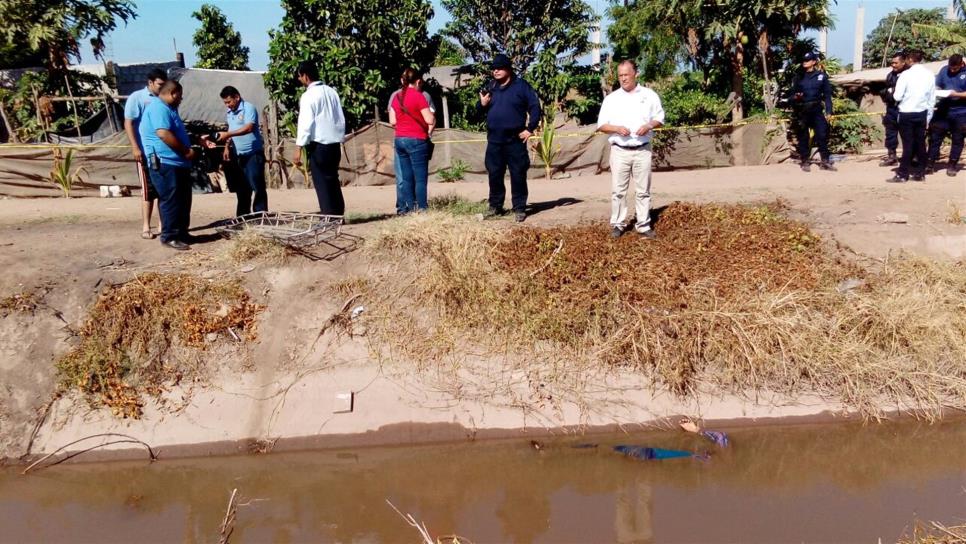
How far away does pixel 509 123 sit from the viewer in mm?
7074

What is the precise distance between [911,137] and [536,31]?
932 centimetres

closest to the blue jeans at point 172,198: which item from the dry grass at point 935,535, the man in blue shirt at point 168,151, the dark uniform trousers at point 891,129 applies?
the man in blue shirt at point 168,151

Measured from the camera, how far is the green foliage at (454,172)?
12500 mm

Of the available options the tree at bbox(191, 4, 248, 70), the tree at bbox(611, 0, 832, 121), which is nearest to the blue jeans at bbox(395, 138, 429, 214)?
the tree at bbox(611, 0, 832, 121)

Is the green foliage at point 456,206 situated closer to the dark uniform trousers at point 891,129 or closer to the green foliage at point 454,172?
the green foliage at point 454,172

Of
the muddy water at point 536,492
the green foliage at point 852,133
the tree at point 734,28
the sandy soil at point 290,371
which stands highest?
the tree at point 734,28

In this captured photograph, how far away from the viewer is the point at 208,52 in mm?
22969

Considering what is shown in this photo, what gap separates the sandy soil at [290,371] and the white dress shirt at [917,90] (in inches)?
61.9

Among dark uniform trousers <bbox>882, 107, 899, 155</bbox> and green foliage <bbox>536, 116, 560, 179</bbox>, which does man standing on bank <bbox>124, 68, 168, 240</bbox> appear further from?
dark uniform trousers <bbox>882, 107, 899, 155</bbox>

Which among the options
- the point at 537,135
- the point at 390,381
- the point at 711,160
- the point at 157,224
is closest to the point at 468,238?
the point at 390,381

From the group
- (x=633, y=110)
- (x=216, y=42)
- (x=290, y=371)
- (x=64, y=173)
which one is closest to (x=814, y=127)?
(x=633, y=110)

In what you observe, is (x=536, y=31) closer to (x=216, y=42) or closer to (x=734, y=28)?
(x=734, y=28)

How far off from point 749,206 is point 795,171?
12.4 feet

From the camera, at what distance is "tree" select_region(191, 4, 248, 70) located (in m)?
22.7
